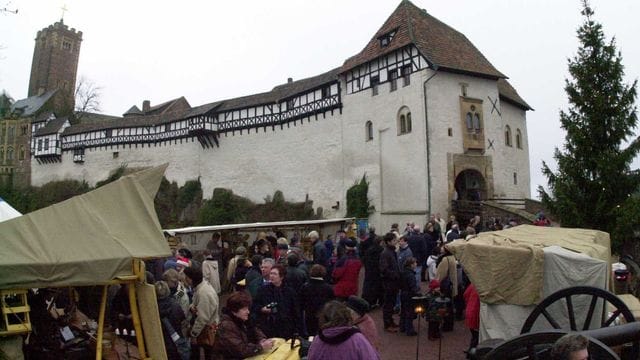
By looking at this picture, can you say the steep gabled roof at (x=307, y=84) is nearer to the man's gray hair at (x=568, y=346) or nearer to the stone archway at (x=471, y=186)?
the stone archway at (x=471, y=186)

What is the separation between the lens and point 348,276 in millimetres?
8602

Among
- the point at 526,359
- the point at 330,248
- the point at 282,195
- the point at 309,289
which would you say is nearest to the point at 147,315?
the point at 309,289

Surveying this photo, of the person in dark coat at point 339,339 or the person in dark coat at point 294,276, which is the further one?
the person in dark coat at point 294,276

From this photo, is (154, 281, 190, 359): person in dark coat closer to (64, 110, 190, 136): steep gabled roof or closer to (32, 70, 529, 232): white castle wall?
(32, 70, 529, 232): white castle wall

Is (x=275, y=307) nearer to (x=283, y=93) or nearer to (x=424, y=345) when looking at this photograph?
(x=424, y=345)

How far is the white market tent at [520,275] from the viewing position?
594 cm

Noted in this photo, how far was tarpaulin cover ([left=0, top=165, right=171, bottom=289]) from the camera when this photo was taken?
15.3 feet

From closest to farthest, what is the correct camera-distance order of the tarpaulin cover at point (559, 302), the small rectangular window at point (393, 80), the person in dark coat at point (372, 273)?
the tarpaulin cover at point (559, 302) < the person in dark coat at point (372, 273) < the small rectangular window at point (393, 80)

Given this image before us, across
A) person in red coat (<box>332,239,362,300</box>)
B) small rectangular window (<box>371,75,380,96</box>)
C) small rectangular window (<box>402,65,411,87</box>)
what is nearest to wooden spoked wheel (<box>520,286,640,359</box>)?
person in red coat (<box>332,239,362,300</box>)

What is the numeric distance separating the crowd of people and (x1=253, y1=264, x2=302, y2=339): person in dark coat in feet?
0.04

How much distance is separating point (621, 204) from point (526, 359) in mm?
10410

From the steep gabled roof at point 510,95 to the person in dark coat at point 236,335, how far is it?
27401mm

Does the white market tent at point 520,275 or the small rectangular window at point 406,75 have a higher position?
the small rectangular window at point 406,75

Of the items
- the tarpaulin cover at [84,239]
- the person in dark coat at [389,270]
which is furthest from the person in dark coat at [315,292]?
the tarpaulin cover at [84,239]
